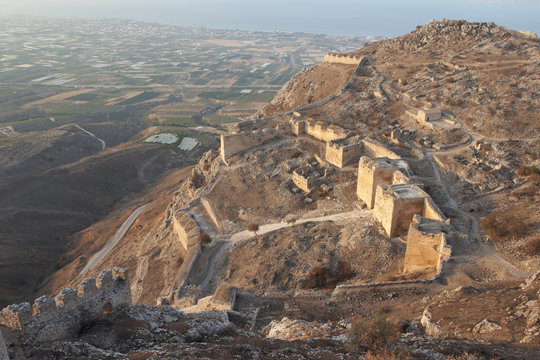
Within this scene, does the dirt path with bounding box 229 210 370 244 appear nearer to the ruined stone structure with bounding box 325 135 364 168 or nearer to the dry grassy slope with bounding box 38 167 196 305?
the dry grassy slope with bounding box 38 167 196 305

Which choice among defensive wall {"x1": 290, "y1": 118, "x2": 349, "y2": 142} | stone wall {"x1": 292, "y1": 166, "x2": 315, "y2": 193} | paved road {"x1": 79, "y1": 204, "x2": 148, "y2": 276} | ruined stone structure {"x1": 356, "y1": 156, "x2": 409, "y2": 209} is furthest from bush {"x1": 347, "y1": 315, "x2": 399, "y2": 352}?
paved road {"x1": 79, "y1": 204, "x2": 148, "y2": 276}

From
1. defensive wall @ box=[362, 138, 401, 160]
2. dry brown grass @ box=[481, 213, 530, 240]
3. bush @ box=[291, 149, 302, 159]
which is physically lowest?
bush @ box=[291, 149, 302, 159]

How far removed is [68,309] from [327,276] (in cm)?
1190

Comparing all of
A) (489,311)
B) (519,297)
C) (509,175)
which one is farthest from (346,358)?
(509,175)

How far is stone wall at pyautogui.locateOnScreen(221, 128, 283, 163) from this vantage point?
30438 mm

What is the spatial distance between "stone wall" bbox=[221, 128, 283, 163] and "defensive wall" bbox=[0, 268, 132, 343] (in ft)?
66.0

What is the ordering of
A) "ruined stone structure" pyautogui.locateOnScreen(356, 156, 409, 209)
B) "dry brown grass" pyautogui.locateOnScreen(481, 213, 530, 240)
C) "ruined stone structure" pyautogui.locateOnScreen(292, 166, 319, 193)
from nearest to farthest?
"dry brown grass" pyautogui.locateOnScreen(481, 213, 530, 240)
"ruined stone structure" pyautogui.locateOnScreen(356, 156, 409, 209)
"ruined stone structure" pyautogui.locateOnScreen(292, 166, 319, 193)

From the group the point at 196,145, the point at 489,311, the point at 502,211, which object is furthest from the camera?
the point at 196,145

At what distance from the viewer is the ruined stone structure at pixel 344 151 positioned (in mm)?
26578

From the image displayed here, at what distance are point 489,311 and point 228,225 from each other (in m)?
16.6

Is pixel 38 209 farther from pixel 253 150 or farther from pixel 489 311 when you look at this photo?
pixel 489 311

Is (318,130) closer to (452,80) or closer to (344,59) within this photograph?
(452,80)

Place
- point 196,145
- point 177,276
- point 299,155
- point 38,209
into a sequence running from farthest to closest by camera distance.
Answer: point 196,145 < point 38,209 < point 299,155 < point 177,276

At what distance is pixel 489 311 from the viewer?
1069 cm
